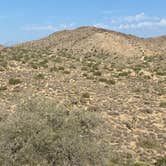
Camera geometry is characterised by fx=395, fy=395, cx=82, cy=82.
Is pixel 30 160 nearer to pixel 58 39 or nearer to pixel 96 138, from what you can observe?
pixel 96 138

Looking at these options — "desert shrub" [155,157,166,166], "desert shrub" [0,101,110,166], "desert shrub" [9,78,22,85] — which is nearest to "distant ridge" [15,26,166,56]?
"desert shrub" [9,78,22,85]

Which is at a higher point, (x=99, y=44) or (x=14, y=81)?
(x=14, y=81)

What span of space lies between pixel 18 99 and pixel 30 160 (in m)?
10.5

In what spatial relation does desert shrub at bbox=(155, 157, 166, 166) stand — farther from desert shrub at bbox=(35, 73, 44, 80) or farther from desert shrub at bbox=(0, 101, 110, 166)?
desert shrub at bbox=(35, 73, 44, 80)

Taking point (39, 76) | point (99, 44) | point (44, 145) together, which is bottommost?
point (99, 44)

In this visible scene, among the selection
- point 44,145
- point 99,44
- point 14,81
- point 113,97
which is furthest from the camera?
point 99,44

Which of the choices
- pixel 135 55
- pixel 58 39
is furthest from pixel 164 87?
pixel 58 39

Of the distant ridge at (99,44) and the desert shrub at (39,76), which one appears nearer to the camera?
the desert shrub at (39,76)

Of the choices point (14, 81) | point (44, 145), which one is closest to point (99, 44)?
point (14, 81)

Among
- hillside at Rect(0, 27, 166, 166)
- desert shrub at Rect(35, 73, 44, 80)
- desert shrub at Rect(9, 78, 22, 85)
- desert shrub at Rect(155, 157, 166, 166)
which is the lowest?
desert shrub at Rect(155, 157, 166, 166)

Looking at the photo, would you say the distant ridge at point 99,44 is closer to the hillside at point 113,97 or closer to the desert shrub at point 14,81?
the hillside at point 113,97

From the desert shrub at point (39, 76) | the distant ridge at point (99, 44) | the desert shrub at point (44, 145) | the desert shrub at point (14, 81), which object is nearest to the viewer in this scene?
the desert shrub at point (44, 145)

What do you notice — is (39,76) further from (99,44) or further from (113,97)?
(99,44)

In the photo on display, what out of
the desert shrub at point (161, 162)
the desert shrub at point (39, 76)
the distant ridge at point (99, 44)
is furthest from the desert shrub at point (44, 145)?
the distant ridge at point (99, 44)
